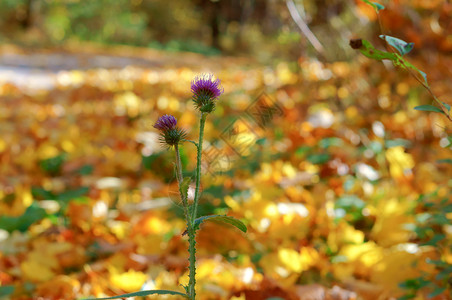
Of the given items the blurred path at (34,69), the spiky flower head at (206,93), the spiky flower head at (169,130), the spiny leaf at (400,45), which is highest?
the blurred path at (34,69)

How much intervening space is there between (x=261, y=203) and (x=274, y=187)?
0.22 meters

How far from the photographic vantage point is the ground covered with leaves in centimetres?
106

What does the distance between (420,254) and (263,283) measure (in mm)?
379

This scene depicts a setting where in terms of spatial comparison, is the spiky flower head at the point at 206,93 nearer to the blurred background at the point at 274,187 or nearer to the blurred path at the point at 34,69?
the blurred background at the point at 274,187

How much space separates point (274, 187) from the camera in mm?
1584

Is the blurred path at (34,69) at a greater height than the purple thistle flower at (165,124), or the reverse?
the blurred path at (34,69)

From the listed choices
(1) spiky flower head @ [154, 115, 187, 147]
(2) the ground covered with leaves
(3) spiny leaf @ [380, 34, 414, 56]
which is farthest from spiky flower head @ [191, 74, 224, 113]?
(3) spiny leaf @ [380, 34, 414, 56]

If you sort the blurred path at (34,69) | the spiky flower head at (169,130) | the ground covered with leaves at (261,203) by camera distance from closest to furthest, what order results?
the spiky flower head at (169,130)
the ground covered with leaves at (261,203)
the blurred path at (34,69)

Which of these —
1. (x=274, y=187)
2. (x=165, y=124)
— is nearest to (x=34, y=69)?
(x=274, y=187)

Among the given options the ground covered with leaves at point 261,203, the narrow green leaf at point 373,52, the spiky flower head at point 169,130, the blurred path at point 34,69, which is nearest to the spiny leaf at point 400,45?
the narrow green leaf at point 373,52

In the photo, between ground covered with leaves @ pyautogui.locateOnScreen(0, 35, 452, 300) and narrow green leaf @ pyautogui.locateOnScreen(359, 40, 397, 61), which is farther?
ground covered with leaves @ pyautogui.locateOnScreen(0, 35, 452, 300)

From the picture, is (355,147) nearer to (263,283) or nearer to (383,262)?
(383,262)

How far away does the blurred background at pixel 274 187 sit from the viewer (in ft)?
3.52

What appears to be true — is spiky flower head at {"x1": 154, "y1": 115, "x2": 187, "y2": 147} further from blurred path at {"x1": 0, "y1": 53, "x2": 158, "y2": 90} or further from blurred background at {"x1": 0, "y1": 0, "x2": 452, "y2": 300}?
blurred path at {"x1": 0, "y1": 53, "x2": 158, "y2": 90}
